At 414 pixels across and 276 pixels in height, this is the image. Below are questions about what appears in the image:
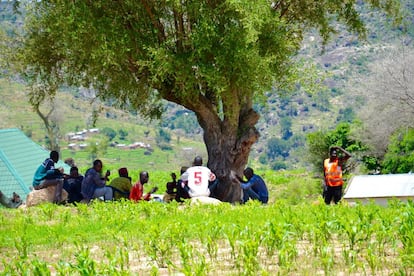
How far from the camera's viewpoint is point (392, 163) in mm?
35219

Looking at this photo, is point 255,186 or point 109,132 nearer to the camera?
point 255,186

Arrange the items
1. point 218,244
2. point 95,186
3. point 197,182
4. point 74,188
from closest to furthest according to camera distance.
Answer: point 218,244
point 197,182
point 95,186
point 74,188

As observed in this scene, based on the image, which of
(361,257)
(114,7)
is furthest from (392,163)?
(361,257)

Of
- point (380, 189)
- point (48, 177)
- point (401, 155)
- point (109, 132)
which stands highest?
point (109, 132)

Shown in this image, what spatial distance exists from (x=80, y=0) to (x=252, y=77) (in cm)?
518

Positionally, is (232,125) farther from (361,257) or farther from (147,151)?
(147,151)

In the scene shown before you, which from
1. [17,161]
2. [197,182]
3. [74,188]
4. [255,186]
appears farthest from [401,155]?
[74,188]

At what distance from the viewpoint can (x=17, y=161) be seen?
24.6 meters

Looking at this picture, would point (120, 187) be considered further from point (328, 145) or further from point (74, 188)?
point (328, 145)

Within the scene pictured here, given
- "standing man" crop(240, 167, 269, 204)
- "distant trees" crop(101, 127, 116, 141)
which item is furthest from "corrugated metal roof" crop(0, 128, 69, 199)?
"distant trees" crop(101, 127, 116, 141)

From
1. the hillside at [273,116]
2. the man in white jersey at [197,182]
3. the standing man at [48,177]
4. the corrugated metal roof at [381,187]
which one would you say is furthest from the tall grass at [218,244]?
the hillside at [273,116]

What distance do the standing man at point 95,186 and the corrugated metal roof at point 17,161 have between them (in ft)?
16.6

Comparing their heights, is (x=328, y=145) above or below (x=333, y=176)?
above

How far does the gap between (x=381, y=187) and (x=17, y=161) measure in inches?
476
